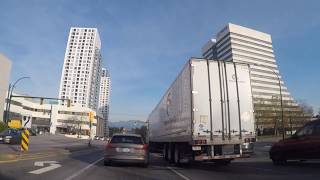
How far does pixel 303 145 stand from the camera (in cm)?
1463

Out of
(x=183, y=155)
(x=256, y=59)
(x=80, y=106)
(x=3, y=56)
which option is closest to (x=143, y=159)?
(x=183, y=155)

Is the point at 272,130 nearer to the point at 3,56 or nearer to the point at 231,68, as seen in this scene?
the point at 3,56

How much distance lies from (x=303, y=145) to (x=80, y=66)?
138 meters

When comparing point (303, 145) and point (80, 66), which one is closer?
point (303, 145)

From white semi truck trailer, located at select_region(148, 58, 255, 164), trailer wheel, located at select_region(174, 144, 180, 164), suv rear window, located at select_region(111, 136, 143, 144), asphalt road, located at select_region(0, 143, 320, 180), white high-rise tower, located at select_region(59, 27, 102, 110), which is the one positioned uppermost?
white high-rise tower, located at select_region(59, 27, 102, 110)

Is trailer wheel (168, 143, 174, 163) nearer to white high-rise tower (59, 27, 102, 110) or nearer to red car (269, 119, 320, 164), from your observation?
red car (269, 119, 320, 164)

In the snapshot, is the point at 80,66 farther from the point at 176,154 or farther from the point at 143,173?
the point at 143,173

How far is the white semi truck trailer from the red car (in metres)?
1.84

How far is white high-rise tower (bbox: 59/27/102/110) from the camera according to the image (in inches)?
5807

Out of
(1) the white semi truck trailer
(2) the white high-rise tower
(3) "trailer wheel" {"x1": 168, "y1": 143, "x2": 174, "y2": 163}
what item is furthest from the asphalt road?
(2) the white high-rise tower

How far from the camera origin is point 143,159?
598 inches

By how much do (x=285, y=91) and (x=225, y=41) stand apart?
28174 millimetres

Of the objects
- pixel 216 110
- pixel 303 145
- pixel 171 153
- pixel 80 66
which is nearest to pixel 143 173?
pixel 216 110

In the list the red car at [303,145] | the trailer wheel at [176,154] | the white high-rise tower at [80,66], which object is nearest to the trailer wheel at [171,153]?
the trailer wheel at [176,154]
